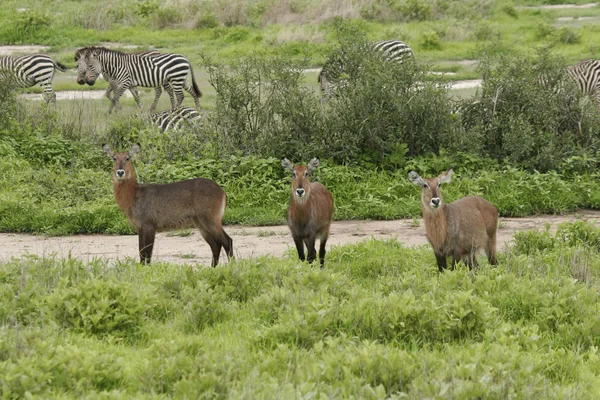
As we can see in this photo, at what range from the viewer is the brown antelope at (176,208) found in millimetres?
9820

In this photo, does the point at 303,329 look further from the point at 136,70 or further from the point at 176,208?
the point at 136,70

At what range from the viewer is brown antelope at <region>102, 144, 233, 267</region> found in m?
9.82

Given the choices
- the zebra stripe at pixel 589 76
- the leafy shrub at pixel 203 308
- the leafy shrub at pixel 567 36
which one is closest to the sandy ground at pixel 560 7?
the leafy shrub at pixel 567 36

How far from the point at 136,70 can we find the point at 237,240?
10.9 m

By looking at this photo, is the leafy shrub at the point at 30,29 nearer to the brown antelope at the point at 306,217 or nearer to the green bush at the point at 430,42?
the green bush at the point at 430,42

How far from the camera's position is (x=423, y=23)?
95.0 feet

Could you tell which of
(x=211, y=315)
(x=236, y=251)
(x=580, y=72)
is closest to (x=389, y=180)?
(x=236, y=251)

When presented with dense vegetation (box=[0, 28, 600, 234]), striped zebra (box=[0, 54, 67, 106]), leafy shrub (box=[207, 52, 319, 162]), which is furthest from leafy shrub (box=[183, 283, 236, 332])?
striped zebra (box=[0, 54, 67, 106])

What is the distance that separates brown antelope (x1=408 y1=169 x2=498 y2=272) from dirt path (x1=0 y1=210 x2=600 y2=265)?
4.75 ft

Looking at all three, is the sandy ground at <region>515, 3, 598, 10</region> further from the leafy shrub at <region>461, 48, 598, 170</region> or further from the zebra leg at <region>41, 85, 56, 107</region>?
the leafy shrub at <region>461, 48, 598, 170</region>

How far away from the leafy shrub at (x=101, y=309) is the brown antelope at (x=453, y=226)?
8.90ft

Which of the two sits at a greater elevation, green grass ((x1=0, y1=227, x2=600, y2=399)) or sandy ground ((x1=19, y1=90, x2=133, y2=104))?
green grass ((x1=0, y1=227, x2=600, y2=399))

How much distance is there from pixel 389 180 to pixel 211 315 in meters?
5.74

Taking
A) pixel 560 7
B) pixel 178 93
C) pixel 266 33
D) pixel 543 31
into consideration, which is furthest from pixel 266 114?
pixel 560 7
